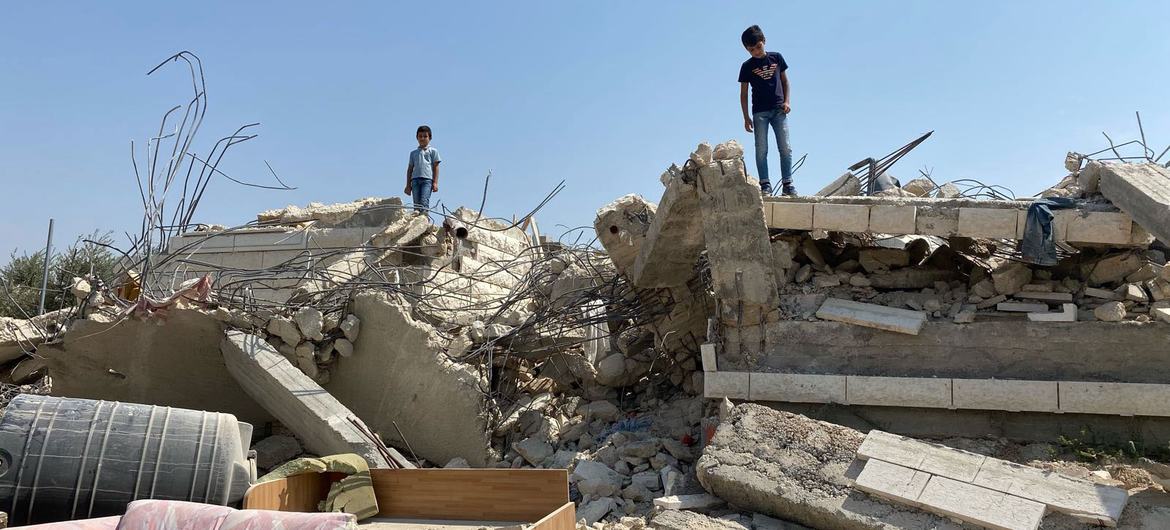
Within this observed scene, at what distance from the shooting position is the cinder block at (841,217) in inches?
253

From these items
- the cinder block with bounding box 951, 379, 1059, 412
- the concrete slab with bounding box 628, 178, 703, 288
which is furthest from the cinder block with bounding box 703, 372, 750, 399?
the cinder block with bounding box 951, 379, 1059, 412

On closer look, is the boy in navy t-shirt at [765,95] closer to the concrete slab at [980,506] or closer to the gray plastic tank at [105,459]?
the concrete slab at [980,506]

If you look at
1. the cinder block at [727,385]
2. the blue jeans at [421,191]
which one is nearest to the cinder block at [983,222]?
the cinder block at [727,385]

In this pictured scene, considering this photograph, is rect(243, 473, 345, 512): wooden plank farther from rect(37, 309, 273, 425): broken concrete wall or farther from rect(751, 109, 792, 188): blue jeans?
rect(751, 109, 792, 188): blue jeans

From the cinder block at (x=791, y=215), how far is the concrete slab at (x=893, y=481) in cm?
196

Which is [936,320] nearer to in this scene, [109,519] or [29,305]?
[109,519]

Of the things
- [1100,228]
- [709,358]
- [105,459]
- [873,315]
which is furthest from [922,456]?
[105,459]

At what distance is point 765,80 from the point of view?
7.59 m

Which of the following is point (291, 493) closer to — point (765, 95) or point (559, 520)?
point (559, 520)

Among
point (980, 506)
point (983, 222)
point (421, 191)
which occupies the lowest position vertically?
point (980, 506)

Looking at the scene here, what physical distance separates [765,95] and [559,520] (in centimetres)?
469

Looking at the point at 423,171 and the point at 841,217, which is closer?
the point at 841,217

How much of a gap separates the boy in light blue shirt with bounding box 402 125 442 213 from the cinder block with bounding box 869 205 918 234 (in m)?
5.62

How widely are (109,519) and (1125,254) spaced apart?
21.5 feet
